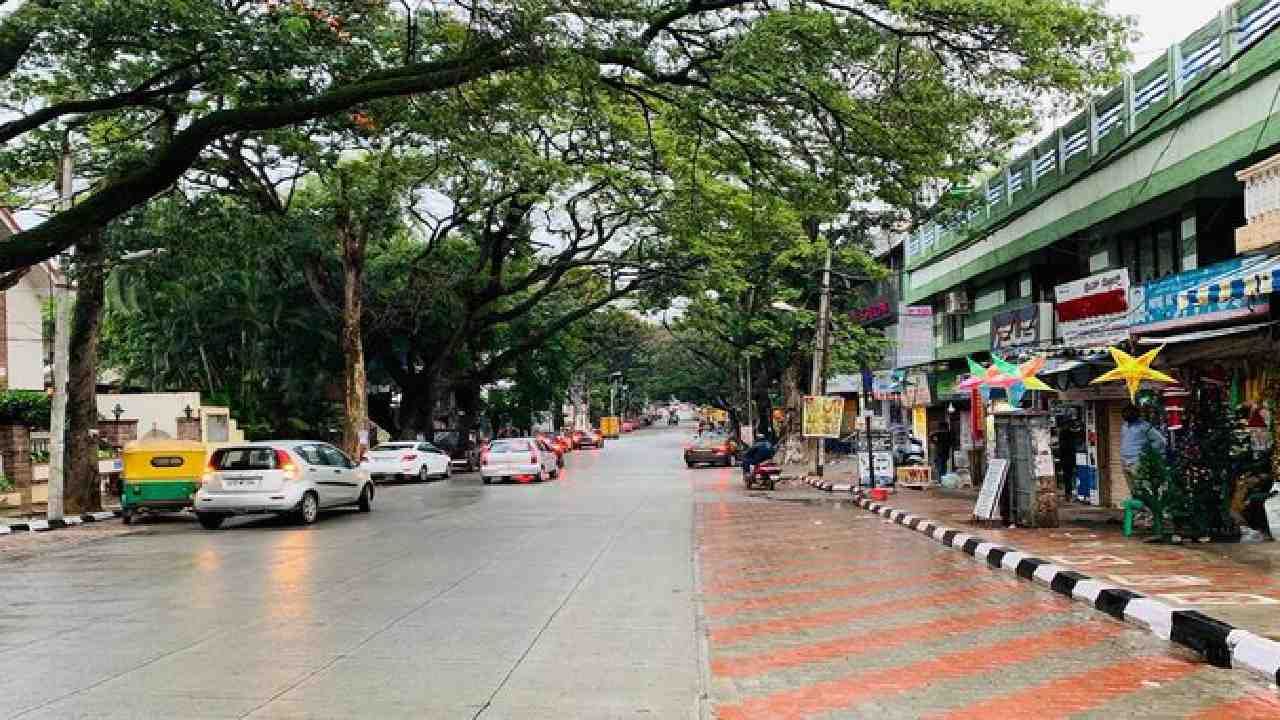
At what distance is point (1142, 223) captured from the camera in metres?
17.9

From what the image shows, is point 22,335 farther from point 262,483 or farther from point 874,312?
point 874,312

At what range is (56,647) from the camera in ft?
26.0

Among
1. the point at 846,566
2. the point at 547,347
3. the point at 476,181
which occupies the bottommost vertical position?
the point at 846,566

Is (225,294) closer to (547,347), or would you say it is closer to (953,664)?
(547,347)

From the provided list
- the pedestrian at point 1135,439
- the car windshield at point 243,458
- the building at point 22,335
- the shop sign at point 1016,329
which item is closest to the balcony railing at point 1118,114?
the shop sign at point 1016,329

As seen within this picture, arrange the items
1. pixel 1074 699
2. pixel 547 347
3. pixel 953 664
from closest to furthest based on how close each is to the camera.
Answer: pixel 1074 699 → pixel 953 664 → pixel 547 347

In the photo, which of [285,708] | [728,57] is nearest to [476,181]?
[728,57]

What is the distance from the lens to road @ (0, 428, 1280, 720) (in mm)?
6348

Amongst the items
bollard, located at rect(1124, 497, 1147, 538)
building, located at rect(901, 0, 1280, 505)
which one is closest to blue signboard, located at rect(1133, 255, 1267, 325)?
building, located at rect(901, 0, 1280, 505)

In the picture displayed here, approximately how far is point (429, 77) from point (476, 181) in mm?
17252

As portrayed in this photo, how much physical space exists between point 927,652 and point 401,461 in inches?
1143

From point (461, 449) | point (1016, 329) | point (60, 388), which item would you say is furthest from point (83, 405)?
point (461, 449)

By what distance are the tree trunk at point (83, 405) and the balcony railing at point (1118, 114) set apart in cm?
1645

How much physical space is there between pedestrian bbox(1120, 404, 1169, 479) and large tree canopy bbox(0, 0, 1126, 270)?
4.53 metres
